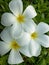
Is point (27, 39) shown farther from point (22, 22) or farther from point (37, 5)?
point (37, 5)

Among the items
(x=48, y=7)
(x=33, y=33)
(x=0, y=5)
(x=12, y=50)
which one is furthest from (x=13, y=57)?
(x=48, y=7)

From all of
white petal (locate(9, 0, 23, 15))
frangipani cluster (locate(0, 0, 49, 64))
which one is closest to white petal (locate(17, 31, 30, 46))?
frangipani cluster (locate(0, 0, 49, 64))

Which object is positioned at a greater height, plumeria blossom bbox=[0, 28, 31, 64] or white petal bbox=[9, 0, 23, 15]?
white petal bbox=[9, 0, 23, 15]

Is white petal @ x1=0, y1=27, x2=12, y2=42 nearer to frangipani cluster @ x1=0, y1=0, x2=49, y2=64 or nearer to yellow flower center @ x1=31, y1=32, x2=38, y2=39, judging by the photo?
frangipani cluster @ x1=0, y1=0, x2=49, y2=64

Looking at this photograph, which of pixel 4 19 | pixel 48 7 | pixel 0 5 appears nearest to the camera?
pixel 4 19

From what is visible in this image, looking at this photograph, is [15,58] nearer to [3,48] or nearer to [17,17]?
[3,48]

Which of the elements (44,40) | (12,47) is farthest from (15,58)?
(44,40)

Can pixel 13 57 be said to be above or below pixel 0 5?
below
